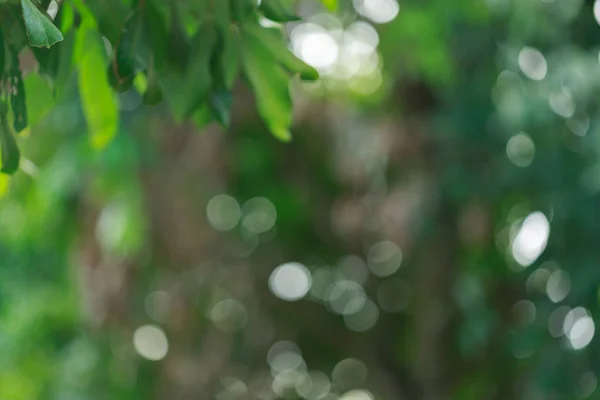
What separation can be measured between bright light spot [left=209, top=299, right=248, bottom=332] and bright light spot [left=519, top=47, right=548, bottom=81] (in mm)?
2170

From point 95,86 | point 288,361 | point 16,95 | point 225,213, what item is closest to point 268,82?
point 95,86

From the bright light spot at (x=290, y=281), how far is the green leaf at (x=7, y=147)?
404 cm

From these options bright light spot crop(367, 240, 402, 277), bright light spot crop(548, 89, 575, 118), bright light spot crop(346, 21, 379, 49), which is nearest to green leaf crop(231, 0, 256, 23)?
bright light spot crop(548, 89, 575, 118)

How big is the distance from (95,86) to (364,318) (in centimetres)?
425

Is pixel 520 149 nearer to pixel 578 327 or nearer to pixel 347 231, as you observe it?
pixel 578 327

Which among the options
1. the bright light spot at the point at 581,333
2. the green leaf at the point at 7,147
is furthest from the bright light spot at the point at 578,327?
the green leaf at the point at 7,147

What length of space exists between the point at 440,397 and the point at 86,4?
3.83 meters

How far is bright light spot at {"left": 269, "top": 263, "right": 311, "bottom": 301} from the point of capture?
5.41 m

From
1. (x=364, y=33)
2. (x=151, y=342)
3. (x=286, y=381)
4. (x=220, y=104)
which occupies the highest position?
(x=220, y=104)

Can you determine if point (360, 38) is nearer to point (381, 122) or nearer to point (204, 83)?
point (381, 122)

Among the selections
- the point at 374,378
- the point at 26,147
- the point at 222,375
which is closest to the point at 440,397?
the point at 374,378

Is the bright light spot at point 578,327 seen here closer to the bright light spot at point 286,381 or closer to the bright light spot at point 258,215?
the bright light spot at point 258,215

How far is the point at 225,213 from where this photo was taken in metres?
5.07

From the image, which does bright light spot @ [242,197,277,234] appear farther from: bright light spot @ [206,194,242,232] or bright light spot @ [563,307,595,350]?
bright light spot @ [563,307,595,350]
